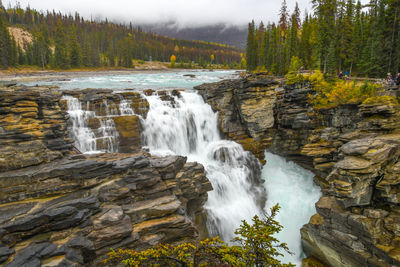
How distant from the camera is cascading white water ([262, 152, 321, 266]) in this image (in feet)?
55.9

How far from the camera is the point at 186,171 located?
15047mm

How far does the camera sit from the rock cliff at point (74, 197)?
8.72 metres

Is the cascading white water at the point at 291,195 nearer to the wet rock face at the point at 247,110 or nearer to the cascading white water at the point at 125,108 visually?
the wet rock face at the point at 247,110

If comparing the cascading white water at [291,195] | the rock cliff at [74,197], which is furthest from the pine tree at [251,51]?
the rock cliff at [74,197]

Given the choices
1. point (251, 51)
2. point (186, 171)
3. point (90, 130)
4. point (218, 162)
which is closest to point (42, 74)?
point (90, 130)

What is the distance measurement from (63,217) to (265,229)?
8.56 m

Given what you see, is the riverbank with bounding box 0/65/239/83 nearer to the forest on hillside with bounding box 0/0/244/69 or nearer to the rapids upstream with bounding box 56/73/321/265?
A: the forest on hillside with bounding box 0/0/244/69

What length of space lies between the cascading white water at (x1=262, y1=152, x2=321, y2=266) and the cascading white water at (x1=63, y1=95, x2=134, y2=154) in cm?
1602

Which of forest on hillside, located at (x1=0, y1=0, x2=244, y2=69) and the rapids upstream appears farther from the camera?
forest on hillside, located at (x1=0, y1=0, x2=244, y2=69)

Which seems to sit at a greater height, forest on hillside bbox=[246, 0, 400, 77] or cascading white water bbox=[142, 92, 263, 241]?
forest on hillside bbox=[246, 0, 400, 77]

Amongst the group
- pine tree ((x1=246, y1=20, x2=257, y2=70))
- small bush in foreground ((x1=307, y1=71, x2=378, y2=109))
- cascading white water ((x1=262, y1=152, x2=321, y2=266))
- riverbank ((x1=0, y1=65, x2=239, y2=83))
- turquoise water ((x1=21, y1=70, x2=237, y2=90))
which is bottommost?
cascading white water ((x1=262, y1=152, x2=321, y2=266))

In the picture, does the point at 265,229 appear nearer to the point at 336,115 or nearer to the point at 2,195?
the point at 2,195

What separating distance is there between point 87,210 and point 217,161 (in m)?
14.2

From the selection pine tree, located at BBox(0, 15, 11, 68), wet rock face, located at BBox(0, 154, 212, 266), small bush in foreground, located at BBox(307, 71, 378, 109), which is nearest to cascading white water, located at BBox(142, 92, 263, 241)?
wet rock face, located at BBox(0, 154, 212, 266)
